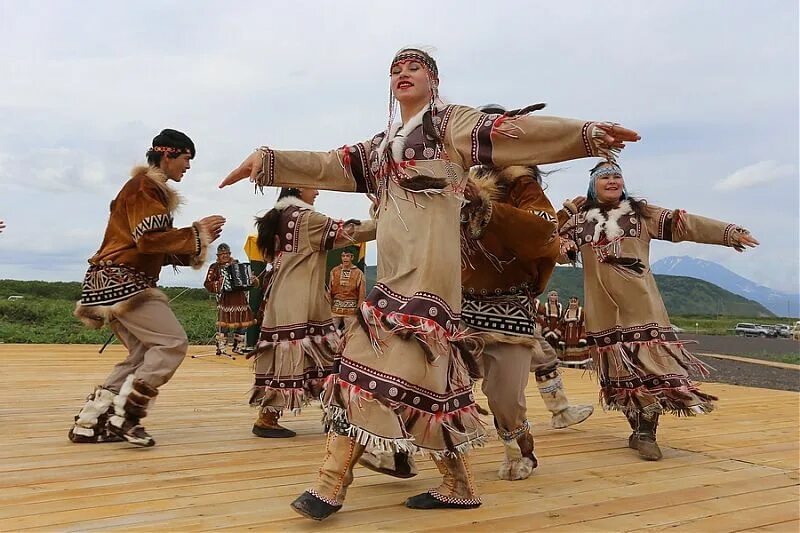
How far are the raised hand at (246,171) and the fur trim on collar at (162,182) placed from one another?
114 cm

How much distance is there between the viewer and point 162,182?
3746mm

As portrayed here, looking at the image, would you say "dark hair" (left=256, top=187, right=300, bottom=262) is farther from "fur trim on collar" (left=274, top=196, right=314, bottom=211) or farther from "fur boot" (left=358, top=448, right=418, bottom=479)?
"fur boot" (left=358, top=448, right=418, bottom=479)

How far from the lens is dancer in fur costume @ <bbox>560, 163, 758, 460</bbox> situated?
12.6 ft

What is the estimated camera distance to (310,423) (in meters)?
4.72

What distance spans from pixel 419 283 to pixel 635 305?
1.85m

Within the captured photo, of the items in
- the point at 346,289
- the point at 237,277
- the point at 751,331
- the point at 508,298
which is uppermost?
the point at 237,277

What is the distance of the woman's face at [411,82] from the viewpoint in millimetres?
2697

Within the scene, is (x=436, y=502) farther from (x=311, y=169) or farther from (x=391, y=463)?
(x=311, y=169)

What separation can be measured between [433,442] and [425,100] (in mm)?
1229

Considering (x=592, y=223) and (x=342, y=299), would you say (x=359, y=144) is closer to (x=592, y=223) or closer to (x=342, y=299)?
(x=592, y=223)

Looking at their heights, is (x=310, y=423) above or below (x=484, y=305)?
below

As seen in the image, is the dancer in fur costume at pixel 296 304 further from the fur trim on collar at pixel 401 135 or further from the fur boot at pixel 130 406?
the fur trim on collar at pixel 401 135

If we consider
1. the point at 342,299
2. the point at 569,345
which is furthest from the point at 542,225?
the point at 569,345

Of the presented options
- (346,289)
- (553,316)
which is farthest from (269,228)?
(553,316)
